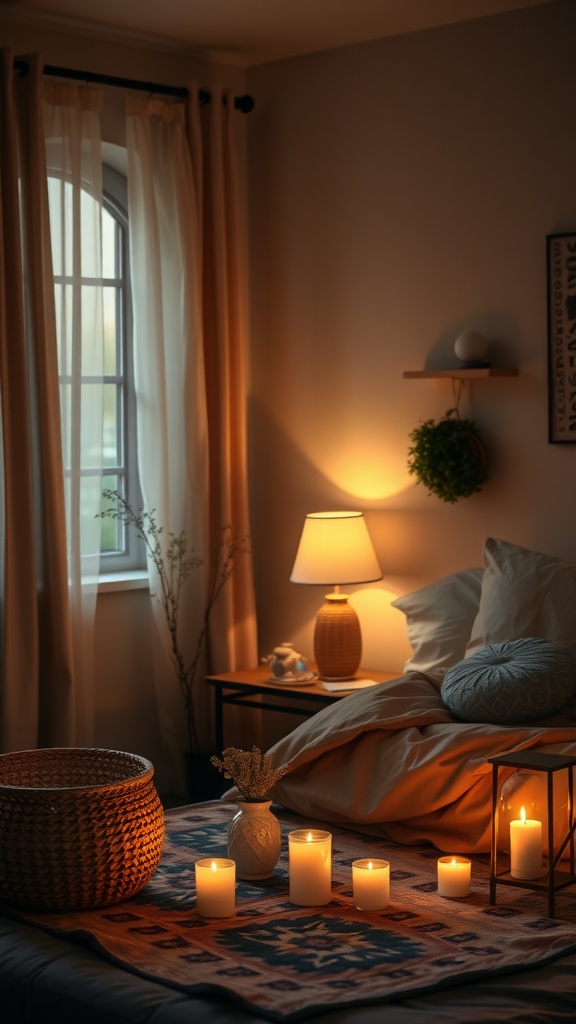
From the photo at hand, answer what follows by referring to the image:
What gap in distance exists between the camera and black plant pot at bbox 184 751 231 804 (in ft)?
15.2

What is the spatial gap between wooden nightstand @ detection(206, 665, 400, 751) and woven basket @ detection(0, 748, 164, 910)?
1.75 m

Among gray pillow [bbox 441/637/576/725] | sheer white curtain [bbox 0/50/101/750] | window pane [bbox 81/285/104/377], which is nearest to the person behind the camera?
gray pillow [bbox 441/637/576/725]

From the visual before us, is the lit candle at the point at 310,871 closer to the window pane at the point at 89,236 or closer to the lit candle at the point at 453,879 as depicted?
the lit candle at the point at 453,879

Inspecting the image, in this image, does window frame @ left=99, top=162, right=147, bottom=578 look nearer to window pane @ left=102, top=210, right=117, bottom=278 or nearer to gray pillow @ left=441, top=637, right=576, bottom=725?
window pane @ left=102, top=210, right=117, bottom=278

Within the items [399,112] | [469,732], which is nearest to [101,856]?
[469,732]

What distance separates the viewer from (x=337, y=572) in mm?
4484

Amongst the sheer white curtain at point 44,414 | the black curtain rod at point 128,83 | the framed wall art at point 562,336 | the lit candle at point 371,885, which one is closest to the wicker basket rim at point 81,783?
the lit candle at point 371,885

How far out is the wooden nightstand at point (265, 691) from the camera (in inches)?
172

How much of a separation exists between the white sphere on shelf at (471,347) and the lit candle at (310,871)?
2.10 metres

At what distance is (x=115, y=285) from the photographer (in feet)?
16.1

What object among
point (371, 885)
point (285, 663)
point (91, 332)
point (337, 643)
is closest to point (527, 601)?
point (337, 643)

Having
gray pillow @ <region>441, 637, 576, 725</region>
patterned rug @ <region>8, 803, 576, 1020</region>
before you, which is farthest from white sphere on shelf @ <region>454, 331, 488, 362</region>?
patterned rug @ <region>8, 803, 576, 1020</region>

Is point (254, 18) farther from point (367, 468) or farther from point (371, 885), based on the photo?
point (371, 885)

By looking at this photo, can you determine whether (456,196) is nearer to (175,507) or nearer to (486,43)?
(486,43)
